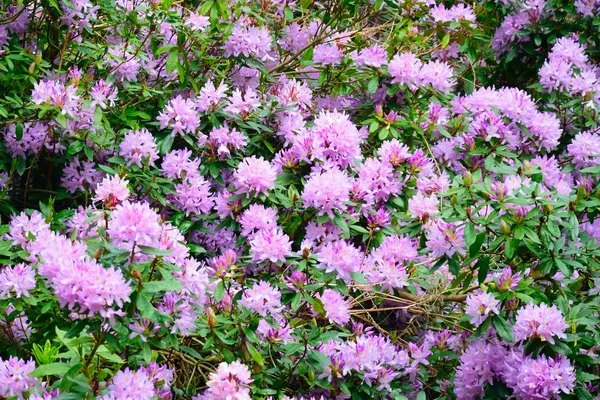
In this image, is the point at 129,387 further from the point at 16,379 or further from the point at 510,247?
the point at 510,247

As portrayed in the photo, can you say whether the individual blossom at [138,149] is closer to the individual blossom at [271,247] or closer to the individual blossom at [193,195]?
the individual blossom at [193,195]

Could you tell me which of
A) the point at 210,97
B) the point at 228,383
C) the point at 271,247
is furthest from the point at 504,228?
the point at 210,97

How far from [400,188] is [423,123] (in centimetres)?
61

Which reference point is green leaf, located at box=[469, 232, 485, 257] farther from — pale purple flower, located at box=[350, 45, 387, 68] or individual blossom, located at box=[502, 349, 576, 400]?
pale purple flower, located at box=[350, 45, 387, 68]

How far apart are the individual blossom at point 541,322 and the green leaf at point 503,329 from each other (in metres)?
0.06

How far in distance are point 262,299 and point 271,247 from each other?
167 millimetres

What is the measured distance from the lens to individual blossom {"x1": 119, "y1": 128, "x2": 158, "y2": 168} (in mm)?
3256

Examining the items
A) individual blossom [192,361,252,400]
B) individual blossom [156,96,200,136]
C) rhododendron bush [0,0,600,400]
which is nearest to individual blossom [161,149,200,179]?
rhododendron bush [0,0,600,400]

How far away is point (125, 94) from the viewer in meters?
3.65

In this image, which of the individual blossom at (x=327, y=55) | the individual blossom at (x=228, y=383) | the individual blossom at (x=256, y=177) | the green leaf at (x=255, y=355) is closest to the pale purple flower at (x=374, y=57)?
the individual blossom at (x=327, y=55)

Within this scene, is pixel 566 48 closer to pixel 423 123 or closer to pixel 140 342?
pixel 423 123

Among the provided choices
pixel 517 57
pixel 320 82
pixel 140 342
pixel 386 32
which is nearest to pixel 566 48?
pixel 517 57

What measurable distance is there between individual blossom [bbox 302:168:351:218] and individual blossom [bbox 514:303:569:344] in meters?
0.68

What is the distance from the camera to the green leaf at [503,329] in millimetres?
2713
